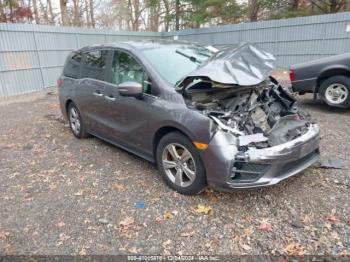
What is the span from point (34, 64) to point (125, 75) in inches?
351

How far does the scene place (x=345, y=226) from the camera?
2658mm

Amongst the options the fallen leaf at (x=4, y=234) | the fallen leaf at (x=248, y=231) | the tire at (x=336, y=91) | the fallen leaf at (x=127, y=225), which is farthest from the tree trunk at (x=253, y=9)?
the fallen leaf at (x=4, y=234)

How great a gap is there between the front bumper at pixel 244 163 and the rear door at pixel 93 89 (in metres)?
2.14

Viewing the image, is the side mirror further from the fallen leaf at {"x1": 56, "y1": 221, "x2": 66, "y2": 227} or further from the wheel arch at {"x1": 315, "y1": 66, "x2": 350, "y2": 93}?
the wheel arch at {"x1": 315, "y1": 66, "x2": 350, "y2": 93}

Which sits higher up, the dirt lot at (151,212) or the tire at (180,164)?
the tire at (180,164)

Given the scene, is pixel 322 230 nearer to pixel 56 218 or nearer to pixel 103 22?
pixel 56 218

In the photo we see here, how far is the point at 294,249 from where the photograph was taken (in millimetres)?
2438

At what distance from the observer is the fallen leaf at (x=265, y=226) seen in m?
2.69

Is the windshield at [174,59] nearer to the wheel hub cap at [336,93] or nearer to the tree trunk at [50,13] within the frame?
the wheel hub cap at [336,93]

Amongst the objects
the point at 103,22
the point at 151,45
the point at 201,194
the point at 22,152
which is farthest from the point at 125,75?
the point at 103,22

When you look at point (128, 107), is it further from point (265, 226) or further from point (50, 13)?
point (50, 13)

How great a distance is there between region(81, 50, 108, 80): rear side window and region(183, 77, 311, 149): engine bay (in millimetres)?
1819

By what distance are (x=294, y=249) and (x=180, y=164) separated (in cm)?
140

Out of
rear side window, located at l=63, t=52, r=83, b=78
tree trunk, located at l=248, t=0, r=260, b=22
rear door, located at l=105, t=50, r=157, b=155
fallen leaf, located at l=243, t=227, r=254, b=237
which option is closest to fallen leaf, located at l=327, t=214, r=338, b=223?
fallen leaf, located at l=243, t=227, r=254, b=237
